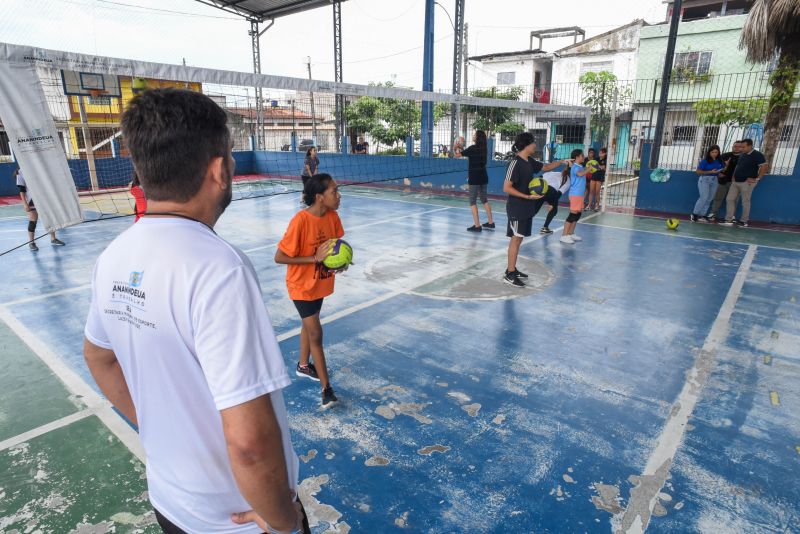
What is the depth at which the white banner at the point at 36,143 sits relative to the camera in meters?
4.30

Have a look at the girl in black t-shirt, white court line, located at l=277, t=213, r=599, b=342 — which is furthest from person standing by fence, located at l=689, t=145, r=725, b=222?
white court line, located at l=277, t=213, r=599, b=342

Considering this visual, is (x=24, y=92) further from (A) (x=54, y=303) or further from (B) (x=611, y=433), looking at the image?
(B) (x=611, y=433)

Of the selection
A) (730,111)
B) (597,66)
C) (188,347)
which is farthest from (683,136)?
(188,347)

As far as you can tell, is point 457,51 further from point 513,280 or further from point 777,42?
point 513,280

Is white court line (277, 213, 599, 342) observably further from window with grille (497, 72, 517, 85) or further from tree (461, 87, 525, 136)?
window with grille (497, 72, 517, 85)

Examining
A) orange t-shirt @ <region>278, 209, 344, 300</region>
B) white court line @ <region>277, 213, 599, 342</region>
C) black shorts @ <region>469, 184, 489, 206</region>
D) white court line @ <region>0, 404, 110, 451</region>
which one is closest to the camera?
white court line @ <region>0, 404, 110, 451</region>

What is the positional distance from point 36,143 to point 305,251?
3152 mm

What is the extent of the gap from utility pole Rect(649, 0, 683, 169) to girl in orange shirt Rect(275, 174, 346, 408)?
10.3 metres

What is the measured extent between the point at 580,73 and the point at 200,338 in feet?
108

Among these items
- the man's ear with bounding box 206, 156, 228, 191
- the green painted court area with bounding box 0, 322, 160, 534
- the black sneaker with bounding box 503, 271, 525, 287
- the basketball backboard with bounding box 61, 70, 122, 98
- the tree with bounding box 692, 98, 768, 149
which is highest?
the basketball backboard with bounding box 61, 70, 122, 98

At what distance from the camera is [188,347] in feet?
3.61

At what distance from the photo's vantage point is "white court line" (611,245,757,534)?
2.53 m

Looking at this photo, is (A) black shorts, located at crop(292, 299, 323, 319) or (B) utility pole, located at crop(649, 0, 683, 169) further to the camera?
(B) utility pole, located at crop(649, 0, 683, 169)

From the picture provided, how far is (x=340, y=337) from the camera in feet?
15.6
